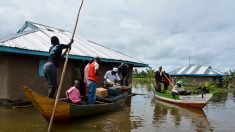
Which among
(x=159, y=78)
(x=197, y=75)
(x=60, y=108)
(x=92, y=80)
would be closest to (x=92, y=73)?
(x=92, y=80)

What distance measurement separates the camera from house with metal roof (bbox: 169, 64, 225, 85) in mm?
35950

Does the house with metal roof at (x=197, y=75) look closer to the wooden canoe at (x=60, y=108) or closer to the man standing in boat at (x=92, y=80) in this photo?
the man standing in boat at (x=92, y=80)

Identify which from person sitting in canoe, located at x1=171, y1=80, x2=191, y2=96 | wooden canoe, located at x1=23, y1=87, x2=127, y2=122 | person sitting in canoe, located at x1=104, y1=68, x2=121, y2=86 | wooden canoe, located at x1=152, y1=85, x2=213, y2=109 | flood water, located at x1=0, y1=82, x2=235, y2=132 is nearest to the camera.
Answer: wooden canoe, located at x1=23, y1=87, x2=127, y2=122

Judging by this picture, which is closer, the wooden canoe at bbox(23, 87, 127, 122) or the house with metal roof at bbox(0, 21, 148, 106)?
the wooden canoe at bbox(23, 87, 127, 122)

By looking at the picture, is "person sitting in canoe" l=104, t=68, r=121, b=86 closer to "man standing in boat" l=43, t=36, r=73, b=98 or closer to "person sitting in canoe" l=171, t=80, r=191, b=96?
"person sitting in canoe" l=171, t=80, r=191, b=96

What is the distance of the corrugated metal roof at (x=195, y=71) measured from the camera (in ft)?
117

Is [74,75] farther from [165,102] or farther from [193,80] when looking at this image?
[193,80]

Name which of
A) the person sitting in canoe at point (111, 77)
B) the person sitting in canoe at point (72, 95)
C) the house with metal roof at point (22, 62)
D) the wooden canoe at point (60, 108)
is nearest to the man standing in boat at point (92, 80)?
the wooden canoe at point (60, 108)

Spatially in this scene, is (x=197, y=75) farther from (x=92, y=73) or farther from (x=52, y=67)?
(x=52, y=67)

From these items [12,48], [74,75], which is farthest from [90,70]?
[74,75]

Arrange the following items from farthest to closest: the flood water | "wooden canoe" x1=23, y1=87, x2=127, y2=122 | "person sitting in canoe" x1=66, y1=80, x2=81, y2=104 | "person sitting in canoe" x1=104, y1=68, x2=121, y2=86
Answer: "person sitting in canoe" x1=104, y1=68, x2=121, y2=86 → "person sitting in canoe" x1=66, y1=80, x2=81, y2=104 → the flood water → "wooden canoe" x1=23, y1=87, x2=127, y2=122

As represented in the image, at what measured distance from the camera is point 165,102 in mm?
17172

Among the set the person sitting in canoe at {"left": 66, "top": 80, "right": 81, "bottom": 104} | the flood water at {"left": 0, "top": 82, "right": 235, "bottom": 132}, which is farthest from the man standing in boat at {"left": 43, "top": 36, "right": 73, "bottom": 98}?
the person sitting in canoe at {"left": 66, "top": 80, "right": 81, "bottom": 104}

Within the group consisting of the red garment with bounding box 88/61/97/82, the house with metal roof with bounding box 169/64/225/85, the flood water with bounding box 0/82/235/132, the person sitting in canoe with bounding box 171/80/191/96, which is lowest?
the flood water with bounding box 0/82/235/132
